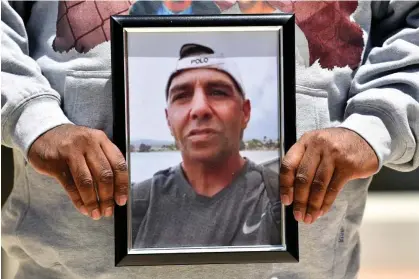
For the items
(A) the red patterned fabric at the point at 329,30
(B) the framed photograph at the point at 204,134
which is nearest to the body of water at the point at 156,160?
(B) the framed photograph at the point at 204,134

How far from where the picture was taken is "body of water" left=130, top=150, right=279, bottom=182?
0.52 metres

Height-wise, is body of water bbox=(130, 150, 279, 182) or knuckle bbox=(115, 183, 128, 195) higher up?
body of water bbox=(130, 150, 279, 182)

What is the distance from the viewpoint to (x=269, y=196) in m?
0.53

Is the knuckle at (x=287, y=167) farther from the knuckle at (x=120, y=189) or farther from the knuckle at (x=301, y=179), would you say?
the knuckle at (x=120, y=189)

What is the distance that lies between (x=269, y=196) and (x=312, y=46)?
0.16 m

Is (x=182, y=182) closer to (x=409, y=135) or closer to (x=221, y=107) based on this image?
(x=221, y=107)

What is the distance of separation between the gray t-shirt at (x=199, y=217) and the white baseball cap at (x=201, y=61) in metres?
0.09

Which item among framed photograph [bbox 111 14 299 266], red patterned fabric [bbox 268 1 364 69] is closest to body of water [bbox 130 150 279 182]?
framed photograph [bbox 111 14 299 266]

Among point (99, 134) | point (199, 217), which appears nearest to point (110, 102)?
point (99, 134)

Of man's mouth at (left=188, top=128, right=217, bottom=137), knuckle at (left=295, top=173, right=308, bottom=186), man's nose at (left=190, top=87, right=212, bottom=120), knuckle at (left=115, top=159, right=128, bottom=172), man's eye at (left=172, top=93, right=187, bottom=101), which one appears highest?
man's eye at (left=172, top=93, right=187, bottom=101)

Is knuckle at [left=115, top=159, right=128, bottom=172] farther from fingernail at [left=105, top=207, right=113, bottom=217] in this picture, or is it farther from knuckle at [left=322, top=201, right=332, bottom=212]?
knuckle at [left=322, top=201, right=332, bottom=212]

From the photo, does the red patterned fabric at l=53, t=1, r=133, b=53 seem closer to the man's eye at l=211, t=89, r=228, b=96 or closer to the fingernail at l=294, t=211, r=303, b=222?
the man's eye at l=211, t=89, r=228, b=96

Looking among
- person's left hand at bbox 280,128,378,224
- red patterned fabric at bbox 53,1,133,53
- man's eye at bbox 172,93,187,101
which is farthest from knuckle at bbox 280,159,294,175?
red patterned fabric at bbox 53,1,133,53

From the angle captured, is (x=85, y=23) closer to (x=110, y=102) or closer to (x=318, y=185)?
(x=110, y=102)
